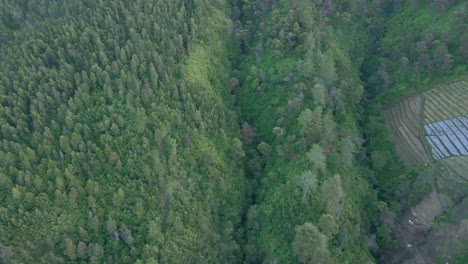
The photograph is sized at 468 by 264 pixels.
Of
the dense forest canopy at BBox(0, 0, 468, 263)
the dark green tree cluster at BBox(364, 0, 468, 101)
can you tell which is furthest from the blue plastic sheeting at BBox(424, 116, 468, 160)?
the dark green tree cluster at BBox(364, 0, 468, 101)

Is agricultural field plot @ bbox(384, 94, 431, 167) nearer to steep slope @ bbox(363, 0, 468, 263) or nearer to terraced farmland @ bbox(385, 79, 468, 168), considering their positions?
terraced farmland @ bbox(385, 79, 468, 168)

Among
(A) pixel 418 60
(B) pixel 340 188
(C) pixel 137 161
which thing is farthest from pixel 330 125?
(C) pixel 137 161

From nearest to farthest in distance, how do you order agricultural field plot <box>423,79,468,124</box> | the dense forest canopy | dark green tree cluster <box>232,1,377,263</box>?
the dense forest canopy, dark green tree cluster <box>232,1,377,263</box>, agricultural field plot <box>423,79,468,124</box>

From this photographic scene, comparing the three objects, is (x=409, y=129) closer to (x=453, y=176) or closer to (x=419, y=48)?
(x=453, y=176)

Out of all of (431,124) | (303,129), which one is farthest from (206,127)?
(431,124)

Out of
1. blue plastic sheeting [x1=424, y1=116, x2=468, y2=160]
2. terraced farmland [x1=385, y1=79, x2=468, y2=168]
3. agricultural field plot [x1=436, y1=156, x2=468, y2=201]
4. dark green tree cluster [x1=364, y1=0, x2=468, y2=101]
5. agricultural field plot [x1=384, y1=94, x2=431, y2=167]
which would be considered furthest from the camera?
dark green tree cluster [x1=364, y1=0, x2=468, y2=101]

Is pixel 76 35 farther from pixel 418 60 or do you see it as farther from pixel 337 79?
pixel 418 60

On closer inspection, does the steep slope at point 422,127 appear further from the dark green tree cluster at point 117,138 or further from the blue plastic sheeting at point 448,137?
the dark green tree cluster at point 117,138
